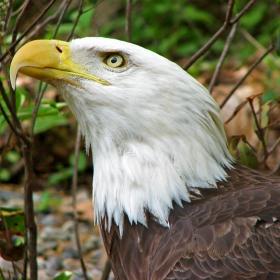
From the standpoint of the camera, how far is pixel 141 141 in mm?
3207

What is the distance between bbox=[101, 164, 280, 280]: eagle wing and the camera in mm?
2822

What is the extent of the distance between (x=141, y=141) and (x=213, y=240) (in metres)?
0.71

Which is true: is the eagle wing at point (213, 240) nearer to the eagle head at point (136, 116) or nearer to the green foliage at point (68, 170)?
the eagle head at point (136, 116)

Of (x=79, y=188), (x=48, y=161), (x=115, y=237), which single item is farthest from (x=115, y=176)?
(x=48, y=161)

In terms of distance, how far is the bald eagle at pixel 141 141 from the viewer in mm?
3102

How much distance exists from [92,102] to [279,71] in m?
5.22

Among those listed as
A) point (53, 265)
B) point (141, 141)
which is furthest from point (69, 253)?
A: point (141, 141)

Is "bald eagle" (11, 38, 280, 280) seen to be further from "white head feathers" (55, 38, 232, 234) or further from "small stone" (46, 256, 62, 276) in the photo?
"small stone" (46, 256, 62, 276)

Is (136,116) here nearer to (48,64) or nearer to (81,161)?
(48,64)

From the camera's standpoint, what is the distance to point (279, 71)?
25.7 ft

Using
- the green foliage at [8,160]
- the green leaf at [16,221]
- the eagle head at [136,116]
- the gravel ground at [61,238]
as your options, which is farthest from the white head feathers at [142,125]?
the green foliage at [8,160]

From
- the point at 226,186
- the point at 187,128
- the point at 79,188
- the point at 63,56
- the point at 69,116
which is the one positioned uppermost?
the point at 63,56

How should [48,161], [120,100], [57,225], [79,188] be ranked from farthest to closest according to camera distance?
1. [48,161]
2. [79,188]
3. [57,225]
4. [120,100]

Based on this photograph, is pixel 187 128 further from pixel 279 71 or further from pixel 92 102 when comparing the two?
pixel 279 71
